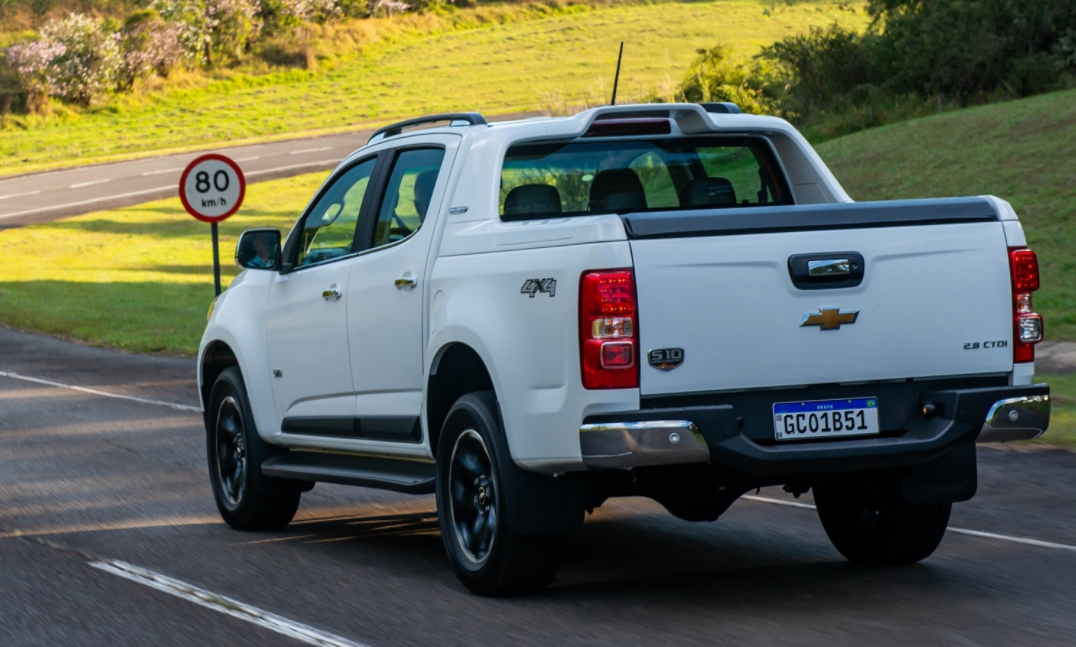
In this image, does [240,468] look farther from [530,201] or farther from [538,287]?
[538,287]

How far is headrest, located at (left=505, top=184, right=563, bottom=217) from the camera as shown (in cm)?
700

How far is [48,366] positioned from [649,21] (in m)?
62.8

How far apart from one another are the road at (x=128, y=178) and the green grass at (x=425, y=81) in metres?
2.31

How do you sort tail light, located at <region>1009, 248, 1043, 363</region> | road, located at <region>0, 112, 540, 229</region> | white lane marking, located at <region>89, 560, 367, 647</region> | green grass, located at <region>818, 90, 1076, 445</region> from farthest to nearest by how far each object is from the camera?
road, located at <region>0, 112, 540, 229</region>
green grass, located at <region>818, 90, 1076, 445</region>
tail light, located at <region>1009, 248, 1043, 363</region>
white lane marking, located at <region>89, 560, 367, 647</region>

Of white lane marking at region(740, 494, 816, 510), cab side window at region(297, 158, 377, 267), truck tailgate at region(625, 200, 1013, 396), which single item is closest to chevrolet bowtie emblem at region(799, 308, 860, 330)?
truck tailgate at region(625, 200, 1013, 396)

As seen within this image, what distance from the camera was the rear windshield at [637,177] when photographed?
7102 millimetres

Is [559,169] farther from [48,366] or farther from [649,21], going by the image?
[649,21]

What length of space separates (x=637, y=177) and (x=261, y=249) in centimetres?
222

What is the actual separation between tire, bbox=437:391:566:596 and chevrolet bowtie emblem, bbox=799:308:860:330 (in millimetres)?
1270

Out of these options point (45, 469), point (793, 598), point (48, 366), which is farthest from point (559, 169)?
point (48, 366)

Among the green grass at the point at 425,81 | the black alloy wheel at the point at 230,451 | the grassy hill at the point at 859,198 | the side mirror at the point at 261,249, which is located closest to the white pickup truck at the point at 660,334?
the side mirror at the point at 261,249

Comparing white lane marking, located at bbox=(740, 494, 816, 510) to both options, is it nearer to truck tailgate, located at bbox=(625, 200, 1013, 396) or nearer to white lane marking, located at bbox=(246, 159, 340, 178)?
truck tailgate, located at bbox=(625, 200, 1013, 396)

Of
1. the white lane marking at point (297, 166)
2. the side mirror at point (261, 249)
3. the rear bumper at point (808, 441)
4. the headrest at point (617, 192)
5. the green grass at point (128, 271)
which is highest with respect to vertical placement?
the headrest at point (617, 192)

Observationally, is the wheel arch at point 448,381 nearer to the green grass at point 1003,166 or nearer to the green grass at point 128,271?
the green grass at point 1003,166
